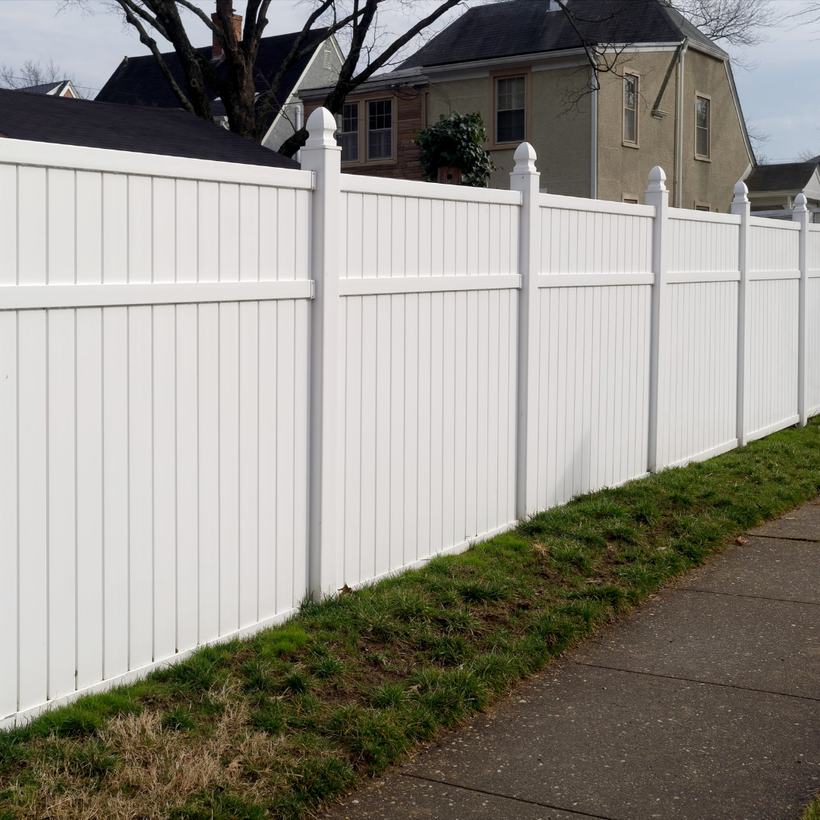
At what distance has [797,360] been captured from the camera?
11.5 metres

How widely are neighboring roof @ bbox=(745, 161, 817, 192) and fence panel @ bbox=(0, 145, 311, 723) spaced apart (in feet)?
87.9

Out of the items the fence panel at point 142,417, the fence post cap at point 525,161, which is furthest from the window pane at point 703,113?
the fence panel at point 142,417

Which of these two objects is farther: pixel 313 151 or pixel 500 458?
pixel 500 458

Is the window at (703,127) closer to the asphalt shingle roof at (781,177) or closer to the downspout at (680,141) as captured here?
the downspout at (680,141)

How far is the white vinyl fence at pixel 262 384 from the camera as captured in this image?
3727 millimetres

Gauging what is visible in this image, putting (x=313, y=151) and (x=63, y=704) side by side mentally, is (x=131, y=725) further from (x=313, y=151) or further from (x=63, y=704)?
(x=313, y=151)

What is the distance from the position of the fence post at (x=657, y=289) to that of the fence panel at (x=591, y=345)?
75 mm

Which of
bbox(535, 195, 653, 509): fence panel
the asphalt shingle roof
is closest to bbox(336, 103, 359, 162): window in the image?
the asphalt shingle roof

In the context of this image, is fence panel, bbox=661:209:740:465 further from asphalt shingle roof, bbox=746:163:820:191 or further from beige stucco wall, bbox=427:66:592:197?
asphalt shingle roof, bbox=746:163:820:191

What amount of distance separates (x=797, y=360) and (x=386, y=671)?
332 inches

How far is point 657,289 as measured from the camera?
8.11 meters

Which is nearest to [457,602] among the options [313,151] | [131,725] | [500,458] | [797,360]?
[500,458]

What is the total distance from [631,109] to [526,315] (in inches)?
744

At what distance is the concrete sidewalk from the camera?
3.51 m
